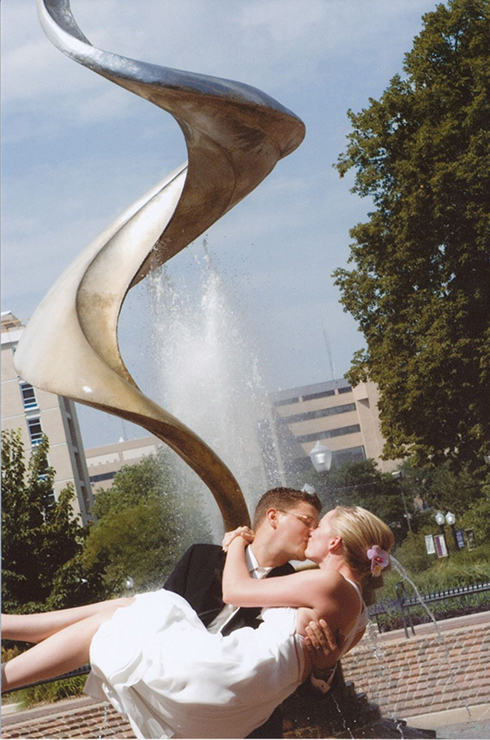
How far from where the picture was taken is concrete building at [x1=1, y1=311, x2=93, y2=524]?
24.5 meters

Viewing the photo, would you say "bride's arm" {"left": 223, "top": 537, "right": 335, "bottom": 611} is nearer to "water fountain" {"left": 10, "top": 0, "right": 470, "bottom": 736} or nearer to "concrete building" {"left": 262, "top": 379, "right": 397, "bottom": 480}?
"water fountain" {"left": 10, "top": 0, "right": 470, "bottom": 736}

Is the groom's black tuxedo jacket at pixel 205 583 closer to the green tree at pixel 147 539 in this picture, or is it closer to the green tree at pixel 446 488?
the green tree at pixel 147 539

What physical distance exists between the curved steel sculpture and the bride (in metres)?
0.99

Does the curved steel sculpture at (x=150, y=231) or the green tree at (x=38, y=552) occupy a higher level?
the curved steel sculpture at (x=150, y=231)

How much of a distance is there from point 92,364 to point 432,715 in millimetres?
3373

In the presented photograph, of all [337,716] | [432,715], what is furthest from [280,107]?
[432,715]

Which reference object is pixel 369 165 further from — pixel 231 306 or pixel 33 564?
pixel 33 564

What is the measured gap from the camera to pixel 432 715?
551 cm

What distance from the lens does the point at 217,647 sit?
2283mm

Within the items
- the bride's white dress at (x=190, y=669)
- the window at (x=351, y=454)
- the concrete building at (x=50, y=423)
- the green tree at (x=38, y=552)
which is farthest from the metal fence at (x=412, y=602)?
the window at (x=351, y=454)

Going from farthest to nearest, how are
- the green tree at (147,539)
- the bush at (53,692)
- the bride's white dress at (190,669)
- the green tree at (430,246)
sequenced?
the green tree at (147,539)
the green tree at (430,246)
the bush at (53,692)
the bride's white dress at (190,669)

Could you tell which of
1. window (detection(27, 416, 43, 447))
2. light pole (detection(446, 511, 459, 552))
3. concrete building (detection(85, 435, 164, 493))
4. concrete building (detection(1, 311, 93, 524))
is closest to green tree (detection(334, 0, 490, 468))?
light pole (detection(446, 511, 459, 552))

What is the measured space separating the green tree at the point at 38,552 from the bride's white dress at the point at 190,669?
10.4 meters

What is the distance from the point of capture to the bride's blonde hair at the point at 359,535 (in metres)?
2.45
